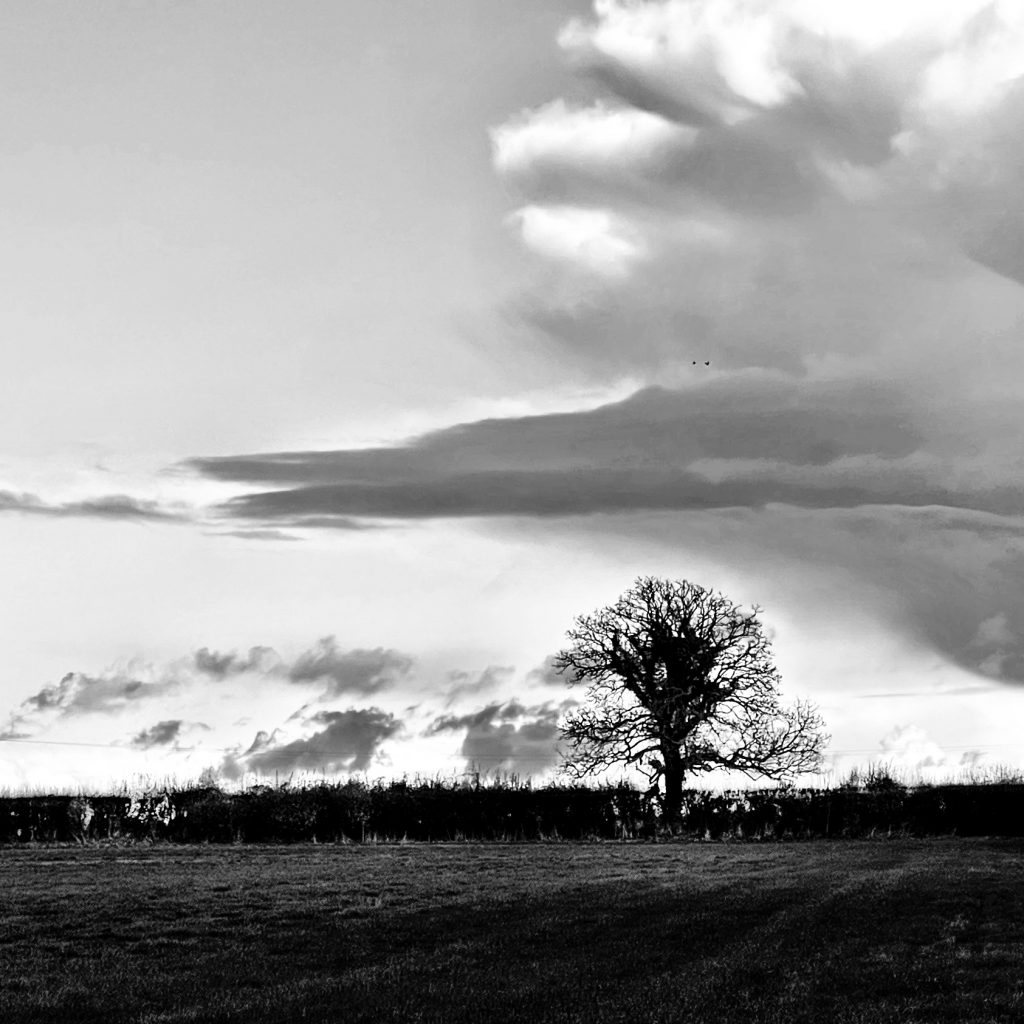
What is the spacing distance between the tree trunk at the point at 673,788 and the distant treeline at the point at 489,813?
0.37 meters

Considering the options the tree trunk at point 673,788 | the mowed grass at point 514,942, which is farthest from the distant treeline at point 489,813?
the mowed grass at point 514,942

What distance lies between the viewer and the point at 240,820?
42.9 m

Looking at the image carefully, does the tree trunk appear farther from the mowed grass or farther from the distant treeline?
the mowed grass

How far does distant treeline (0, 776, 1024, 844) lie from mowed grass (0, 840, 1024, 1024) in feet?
40.1

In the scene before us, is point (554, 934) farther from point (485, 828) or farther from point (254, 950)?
point (485, 828)

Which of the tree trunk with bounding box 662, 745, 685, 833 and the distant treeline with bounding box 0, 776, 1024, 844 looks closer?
the distant treeline with bounding box 0, 776, 1024, 844

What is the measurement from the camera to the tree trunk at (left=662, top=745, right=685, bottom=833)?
45.9 m

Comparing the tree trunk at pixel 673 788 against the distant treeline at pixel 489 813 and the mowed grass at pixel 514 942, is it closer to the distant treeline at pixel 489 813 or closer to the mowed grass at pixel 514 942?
the distant treeline at pixel 489 813

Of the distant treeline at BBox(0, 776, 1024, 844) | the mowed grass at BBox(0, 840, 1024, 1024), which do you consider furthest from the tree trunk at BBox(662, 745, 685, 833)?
the mowed grass at BBox(0, 840, 1024, 1024)

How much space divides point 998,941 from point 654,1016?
7120 mm

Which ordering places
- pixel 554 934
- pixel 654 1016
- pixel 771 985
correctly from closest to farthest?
pixel 654 1016
pixel 771 985
pixel 554 934

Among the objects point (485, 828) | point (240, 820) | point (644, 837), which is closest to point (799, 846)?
point (644, 837)

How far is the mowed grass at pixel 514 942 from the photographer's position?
1338cm

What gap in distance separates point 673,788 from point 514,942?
30430mm
